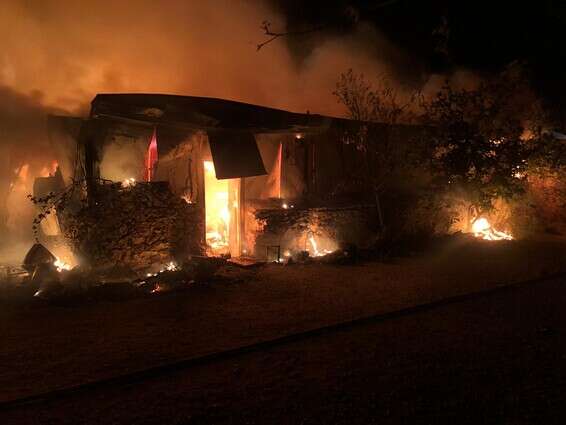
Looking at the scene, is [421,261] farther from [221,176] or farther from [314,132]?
[221,176]

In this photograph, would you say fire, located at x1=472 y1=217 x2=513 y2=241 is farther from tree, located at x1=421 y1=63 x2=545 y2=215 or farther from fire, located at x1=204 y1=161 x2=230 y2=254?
fire, located at x1=204 y1=161 x2=230 y2=254

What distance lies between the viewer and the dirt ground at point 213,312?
577 cm

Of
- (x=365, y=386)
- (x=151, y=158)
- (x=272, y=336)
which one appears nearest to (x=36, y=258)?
(x=151, y=158)

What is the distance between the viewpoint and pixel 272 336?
661 centimetres

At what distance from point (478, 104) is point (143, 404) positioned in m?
15.0

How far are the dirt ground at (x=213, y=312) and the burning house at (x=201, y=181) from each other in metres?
1.85

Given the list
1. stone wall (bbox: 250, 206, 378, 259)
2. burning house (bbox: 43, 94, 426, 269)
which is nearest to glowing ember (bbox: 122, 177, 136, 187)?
burning house (bbox: 43, 94, 426, 269)

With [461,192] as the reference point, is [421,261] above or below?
below

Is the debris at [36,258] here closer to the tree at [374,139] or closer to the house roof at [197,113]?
the house roof at [197,113]

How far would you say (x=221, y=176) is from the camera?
39.2 feet

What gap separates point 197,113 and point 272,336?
6.77m

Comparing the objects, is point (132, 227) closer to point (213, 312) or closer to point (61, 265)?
point (61, 265)

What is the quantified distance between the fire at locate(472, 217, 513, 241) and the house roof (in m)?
7.04

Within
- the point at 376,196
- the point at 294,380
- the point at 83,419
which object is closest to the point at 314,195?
A: the point at 376,196
